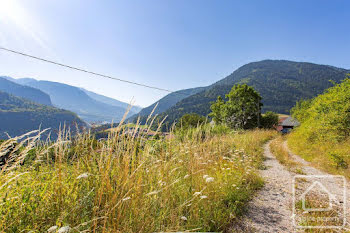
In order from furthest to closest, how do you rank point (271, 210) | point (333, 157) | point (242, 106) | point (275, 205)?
point (242, 106)
point (333, 157)
point (275, 205)
point (271, 210)

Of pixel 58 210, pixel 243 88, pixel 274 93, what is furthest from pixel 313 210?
pixel 274 93

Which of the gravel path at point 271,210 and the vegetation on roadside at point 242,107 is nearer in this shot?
the gravel path at point 271,210

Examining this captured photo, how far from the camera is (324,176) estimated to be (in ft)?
14.0

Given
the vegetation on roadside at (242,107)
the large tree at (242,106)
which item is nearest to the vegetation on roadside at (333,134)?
the vegetation on roadside at (242,107)

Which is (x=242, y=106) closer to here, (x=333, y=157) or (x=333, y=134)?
(x=333, y=134)

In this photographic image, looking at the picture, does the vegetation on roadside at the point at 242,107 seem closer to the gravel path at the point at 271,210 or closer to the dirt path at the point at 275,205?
the dirt path at the point at 275,205

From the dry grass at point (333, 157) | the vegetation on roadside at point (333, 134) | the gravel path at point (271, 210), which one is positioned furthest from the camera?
the vegetation on roadside at point (333, 134)

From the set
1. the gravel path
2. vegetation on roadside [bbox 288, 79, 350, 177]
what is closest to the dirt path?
the gravel path

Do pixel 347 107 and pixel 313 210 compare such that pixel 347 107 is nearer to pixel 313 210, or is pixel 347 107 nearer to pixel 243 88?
pixel 313 210

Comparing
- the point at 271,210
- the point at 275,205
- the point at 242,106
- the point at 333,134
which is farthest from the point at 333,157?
the point at 242,106

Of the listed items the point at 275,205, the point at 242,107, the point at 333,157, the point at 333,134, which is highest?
the point at 242,107

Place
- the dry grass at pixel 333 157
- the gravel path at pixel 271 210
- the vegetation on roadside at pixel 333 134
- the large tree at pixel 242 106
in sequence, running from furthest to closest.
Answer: the large tree at pixel 242 106
the vegetation on roadside at pixel 333 134
the dry grass at pixel 333 157
the gravel path at pixel 271 210

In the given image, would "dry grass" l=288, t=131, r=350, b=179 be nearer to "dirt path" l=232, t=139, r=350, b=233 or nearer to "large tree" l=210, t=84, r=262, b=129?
"dirt path" l=232, t=139, r=350, b=233

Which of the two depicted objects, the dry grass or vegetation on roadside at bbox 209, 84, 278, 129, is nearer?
the dry grass
